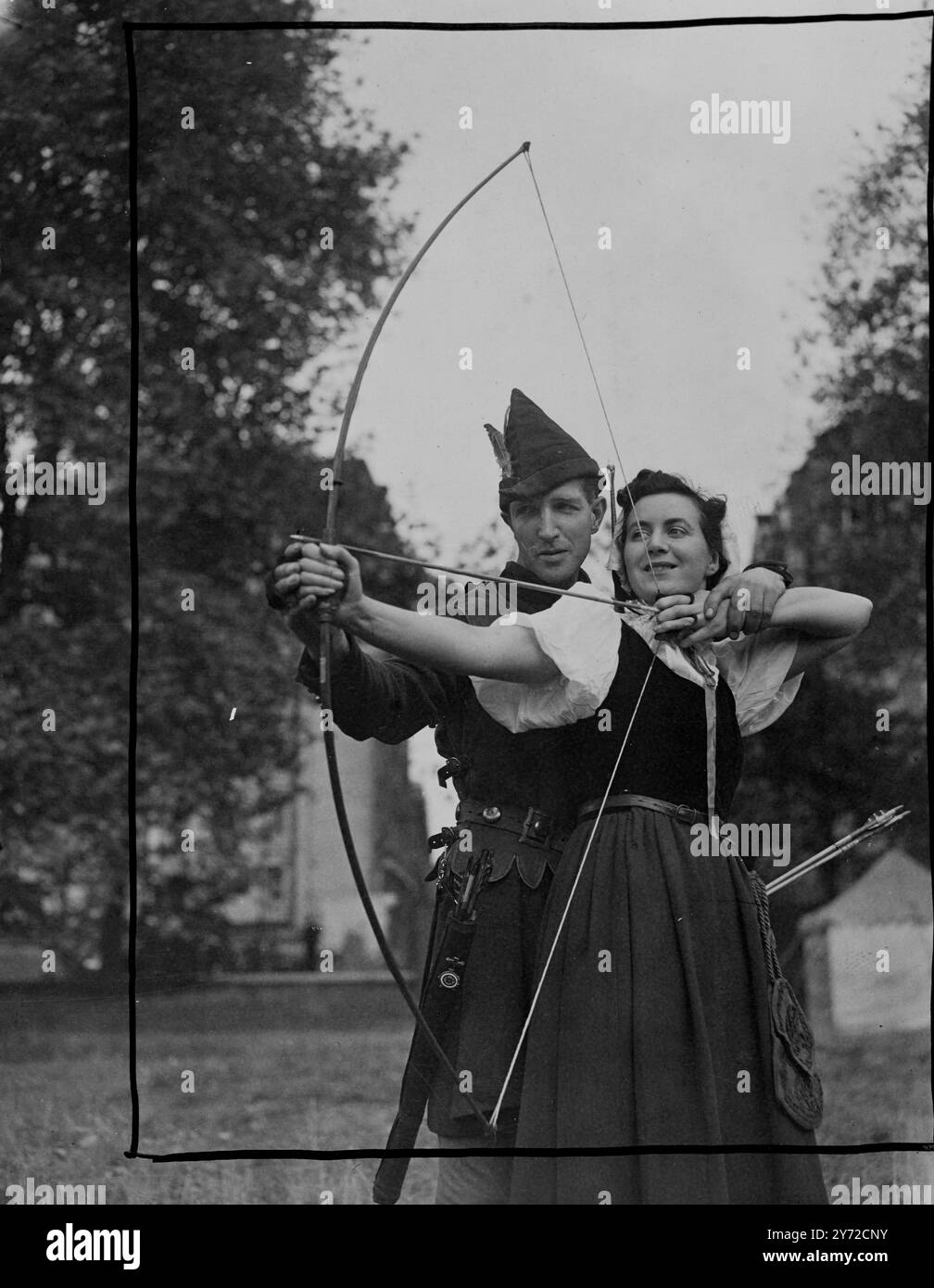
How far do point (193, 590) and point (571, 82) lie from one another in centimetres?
144

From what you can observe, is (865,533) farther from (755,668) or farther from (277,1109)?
(277,1109)

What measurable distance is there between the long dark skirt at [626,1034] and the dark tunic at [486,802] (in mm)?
48

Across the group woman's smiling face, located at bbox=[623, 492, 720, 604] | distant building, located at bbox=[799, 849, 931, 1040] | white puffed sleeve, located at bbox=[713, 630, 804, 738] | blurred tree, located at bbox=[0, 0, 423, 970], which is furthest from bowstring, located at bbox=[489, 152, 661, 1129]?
distant building, located at bbox=[799, 849, 931, 1040]

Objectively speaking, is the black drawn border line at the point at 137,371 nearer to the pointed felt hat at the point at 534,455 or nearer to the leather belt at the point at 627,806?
the leather belt at the point at 627,806

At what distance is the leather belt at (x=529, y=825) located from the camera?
3.19 meters

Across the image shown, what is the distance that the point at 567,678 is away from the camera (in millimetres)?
3207

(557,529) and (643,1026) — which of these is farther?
(557,529)

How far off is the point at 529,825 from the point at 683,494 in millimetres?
760

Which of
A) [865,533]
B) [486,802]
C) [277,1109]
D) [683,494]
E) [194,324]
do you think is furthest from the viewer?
[194,324]

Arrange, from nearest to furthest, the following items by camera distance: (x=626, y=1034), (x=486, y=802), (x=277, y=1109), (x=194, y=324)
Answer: (x=626, y=1034) < (x=486, y=802) < (x=277, y=1109) < (x=194, y=324)

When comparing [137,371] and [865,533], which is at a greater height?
[137,371]

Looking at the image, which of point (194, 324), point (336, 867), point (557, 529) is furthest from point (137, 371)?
point (336, 867)
